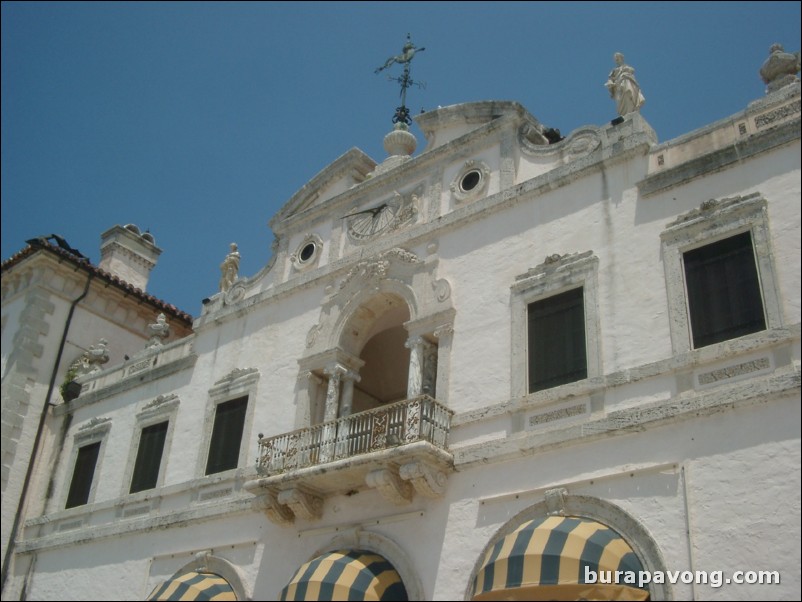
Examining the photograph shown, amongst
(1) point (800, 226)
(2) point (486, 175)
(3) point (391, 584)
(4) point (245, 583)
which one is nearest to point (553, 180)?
(2) point (486, 175)

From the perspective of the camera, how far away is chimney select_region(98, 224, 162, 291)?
88.1 ft

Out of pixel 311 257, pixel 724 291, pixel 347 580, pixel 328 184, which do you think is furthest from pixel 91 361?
pixel 724 291

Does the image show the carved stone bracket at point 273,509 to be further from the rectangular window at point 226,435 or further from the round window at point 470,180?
the round window at point 470,180

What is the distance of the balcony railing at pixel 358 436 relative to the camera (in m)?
13.9

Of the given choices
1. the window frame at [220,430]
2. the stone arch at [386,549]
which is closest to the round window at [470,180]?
the window frame at [220,430]

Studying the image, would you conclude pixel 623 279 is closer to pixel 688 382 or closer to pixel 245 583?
pixel 688 382

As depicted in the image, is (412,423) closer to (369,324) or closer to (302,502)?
(302,502)

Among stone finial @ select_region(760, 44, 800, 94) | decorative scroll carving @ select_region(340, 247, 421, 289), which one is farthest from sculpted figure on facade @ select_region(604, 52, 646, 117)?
decorative scroll carving @ select_region(340, 247, 421, 289)

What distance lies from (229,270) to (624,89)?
996 cm

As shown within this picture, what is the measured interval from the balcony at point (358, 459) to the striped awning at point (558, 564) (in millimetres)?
2050

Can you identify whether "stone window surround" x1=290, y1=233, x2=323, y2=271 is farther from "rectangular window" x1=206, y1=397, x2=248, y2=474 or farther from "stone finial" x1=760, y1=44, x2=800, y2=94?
"stone finial" x1=760, y1=44, x2=800, y2=94

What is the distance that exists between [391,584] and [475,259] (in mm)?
5560

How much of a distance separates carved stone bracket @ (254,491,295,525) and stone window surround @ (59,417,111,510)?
6.58 meters

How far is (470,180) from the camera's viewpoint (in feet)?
54.4
